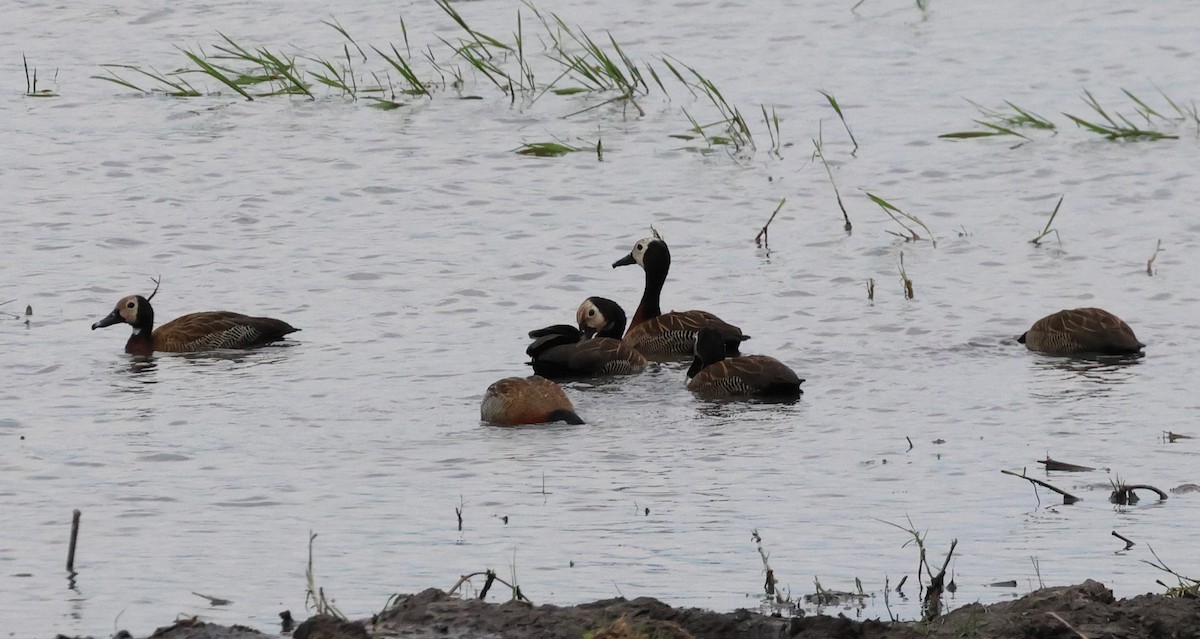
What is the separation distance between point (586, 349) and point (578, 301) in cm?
190

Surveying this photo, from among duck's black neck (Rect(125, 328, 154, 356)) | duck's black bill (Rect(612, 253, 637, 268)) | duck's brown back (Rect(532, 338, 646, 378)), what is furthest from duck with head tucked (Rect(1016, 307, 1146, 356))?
duck's black neck (Rect(125, 328, 154, 356))

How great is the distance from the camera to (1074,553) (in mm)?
7398

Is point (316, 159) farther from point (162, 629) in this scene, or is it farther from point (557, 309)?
point (162, 629)

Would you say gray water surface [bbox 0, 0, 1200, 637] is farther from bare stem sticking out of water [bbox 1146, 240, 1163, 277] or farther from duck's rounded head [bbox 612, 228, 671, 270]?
duck's rounded head [bbox 612, 228, 671, 270]

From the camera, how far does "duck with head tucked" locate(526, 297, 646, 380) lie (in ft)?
38.5

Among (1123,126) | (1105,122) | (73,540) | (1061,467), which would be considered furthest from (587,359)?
(1105,122)

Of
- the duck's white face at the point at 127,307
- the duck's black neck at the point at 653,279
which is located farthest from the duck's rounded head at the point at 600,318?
the duck's white face at the point at 127,307

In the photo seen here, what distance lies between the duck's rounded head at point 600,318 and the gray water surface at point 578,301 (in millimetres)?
473

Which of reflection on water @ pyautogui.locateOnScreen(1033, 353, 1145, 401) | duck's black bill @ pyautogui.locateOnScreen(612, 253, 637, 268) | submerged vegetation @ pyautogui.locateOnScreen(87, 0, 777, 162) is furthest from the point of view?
submerged vegetation @ pyautogui.locateOnScreen(87, 0, 777, 162)

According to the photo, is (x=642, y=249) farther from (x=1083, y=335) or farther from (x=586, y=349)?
(x=1083, y=335)

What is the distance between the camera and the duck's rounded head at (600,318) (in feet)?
41.8

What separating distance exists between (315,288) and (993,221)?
5673mm

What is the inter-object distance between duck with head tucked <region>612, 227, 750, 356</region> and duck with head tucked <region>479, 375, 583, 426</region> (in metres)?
1.78

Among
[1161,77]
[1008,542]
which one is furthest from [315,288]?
[1161,77]
